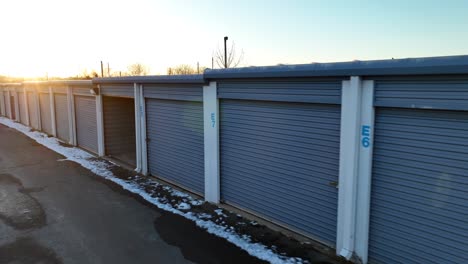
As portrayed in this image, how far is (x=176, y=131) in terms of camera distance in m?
9.66

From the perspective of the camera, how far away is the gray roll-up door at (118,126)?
44.6 feet

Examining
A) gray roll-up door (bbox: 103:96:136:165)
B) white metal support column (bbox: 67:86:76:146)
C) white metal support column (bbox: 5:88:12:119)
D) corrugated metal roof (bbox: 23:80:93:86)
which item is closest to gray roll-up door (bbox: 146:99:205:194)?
gray roll-up door (bbox: 103:96:136:165)

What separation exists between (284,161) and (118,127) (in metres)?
8.96

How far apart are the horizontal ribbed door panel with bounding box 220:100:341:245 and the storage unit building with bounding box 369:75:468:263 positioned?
0.79 m

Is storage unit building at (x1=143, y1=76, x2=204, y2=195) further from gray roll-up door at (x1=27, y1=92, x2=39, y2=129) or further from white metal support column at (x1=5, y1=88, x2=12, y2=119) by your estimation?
white metal support column at (x1=5, y1=88, x2=12, y2=119)

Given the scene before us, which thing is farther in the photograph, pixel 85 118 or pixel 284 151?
pixel 85 118

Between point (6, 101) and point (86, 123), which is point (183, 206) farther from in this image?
point (6, 101)

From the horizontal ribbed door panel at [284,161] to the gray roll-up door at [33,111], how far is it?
1822 cm

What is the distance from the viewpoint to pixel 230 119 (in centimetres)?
781

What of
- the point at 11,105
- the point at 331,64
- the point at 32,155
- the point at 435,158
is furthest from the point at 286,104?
the point at 11,105

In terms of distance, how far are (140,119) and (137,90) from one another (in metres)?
0.87

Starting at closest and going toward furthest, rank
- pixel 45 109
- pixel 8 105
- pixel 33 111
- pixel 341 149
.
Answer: pixel 341 149, pixel 45 109, pixel 33 111, pixel 8 105

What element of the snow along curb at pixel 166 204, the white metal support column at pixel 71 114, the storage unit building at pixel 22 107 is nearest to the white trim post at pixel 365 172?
the snow along curb at pixel 166 204

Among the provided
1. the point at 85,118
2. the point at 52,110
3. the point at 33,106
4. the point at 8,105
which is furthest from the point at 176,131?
the point at 8,105
